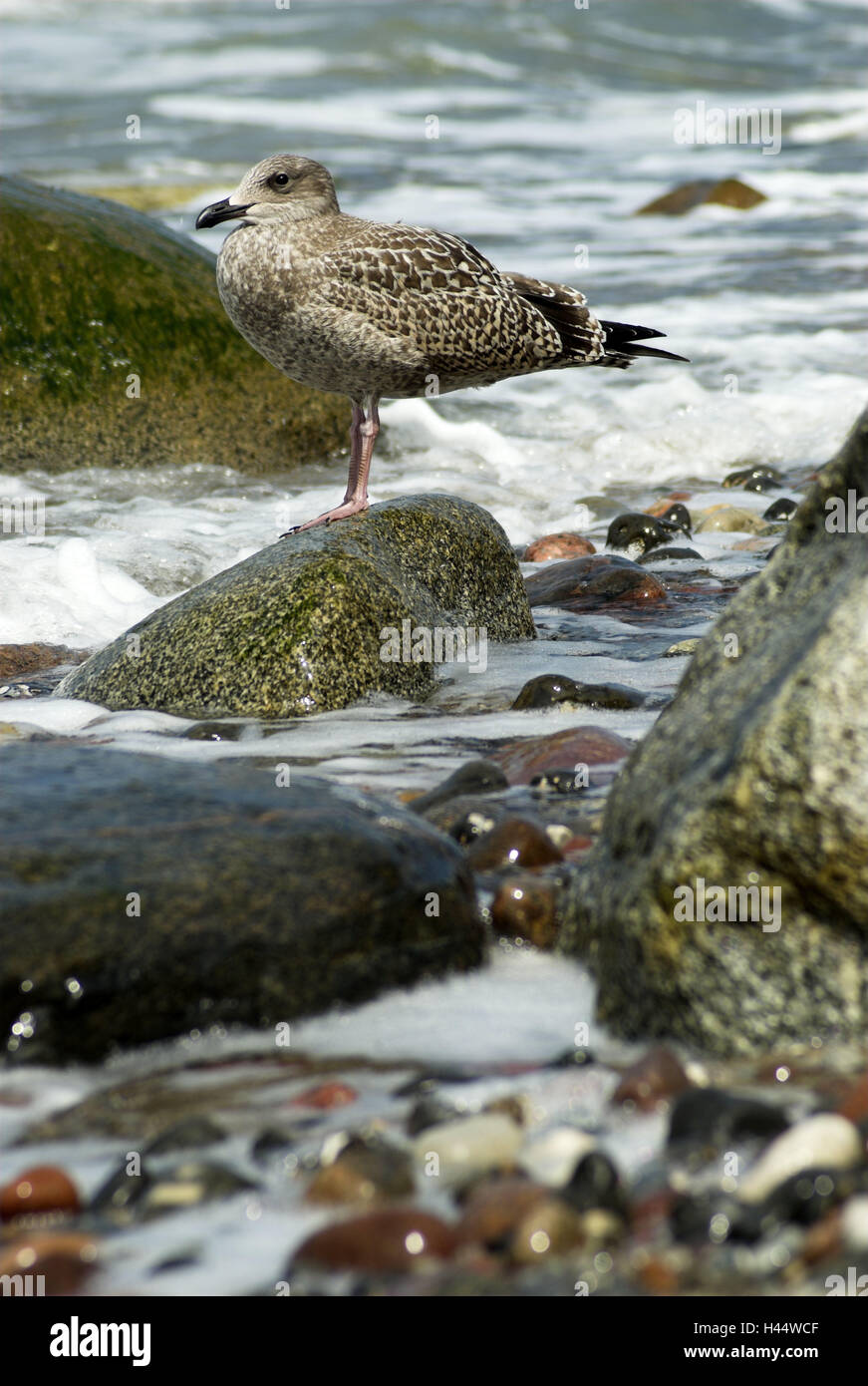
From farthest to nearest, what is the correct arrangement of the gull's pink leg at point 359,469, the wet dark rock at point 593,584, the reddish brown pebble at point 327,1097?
the wet dark rock at point 593,584
the gull's pink leg at point 359,469
the reddish brown pebble at point 327,1097

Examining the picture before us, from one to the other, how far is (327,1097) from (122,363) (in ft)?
22.4

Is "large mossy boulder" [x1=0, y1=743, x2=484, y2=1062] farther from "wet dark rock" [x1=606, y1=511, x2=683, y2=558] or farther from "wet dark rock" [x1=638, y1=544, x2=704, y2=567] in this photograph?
"wet dark rock" [x1=606, y1=511, x2=683, y2=558]

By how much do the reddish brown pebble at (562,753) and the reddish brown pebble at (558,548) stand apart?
9.23 ft

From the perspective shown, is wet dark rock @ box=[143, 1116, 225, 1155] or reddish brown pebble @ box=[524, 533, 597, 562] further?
reddish brown pebble @ box=[524, 533, 597, 562]

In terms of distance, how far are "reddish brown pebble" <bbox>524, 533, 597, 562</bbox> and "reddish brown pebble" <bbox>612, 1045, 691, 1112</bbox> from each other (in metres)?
4.63

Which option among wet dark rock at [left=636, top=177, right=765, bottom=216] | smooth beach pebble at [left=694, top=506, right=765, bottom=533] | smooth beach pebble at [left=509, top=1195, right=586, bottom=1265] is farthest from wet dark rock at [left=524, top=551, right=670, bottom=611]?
wet dark rock at [left=636, top=177, right=765, bottom=216]

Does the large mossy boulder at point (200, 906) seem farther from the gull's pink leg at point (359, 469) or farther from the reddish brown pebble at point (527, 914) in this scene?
the gull's pink leg at point (359, 469)

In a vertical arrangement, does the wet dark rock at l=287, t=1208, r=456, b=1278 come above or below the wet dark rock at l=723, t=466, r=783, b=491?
below

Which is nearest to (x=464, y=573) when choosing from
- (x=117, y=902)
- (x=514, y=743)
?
(x=514, y=743)

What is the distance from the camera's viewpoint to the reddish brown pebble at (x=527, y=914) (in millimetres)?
2861

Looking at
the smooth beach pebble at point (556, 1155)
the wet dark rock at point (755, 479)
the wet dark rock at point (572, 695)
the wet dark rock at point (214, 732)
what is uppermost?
the wet dark rock at point (755, 479)

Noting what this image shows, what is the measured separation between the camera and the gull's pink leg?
5117mm

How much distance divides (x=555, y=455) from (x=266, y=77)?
2002 centimetres

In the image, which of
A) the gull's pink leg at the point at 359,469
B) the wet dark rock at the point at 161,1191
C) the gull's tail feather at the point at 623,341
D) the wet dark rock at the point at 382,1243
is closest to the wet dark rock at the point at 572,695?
the gull's pink leg at the point at 359,469
